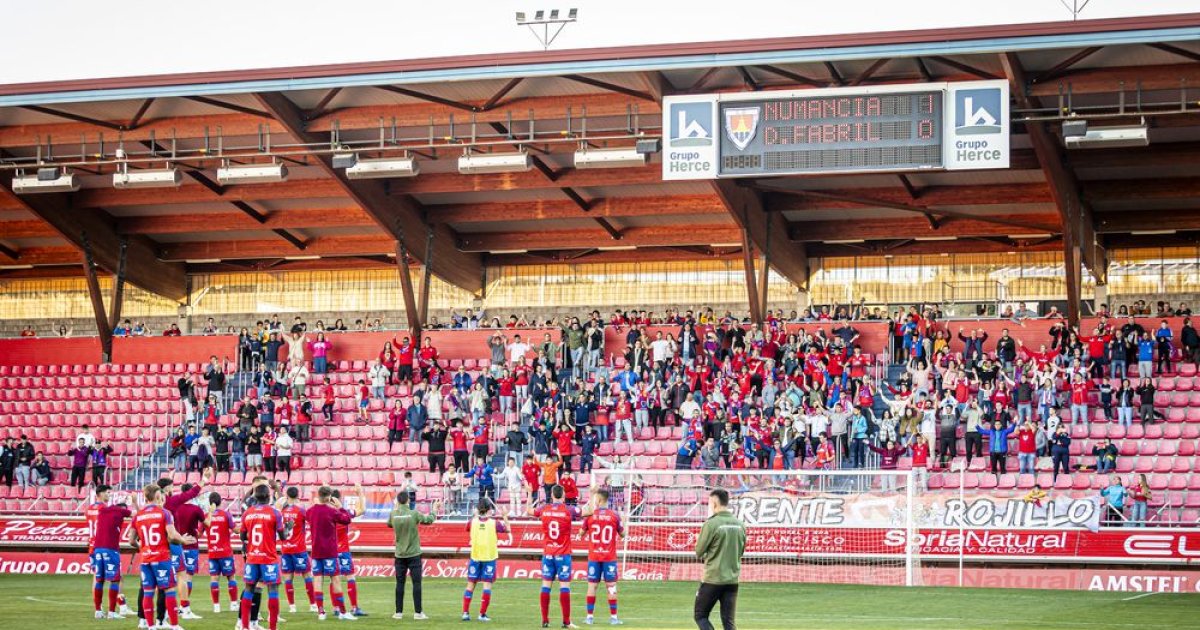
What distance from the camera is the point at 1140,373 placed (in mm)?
34062

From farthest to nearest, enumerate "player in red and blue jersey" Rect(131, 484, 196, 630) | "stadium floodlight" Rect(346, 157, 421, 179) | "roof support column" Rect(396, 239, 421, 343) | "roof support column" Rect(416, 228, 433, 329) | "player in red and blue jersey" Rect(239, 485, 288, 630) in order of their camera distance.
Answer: "roof support column" Rect(416, 228, 433, 329) → "roof support column" Rect(396, 239, 421, 343) → "stadium floodlight" Rect(346, 157, 421, 179) → "player in red and blue jersey" Rect(131, 484, 196, 630) → "player in red and blue jersey" Rect(239, 485, 288, 630)

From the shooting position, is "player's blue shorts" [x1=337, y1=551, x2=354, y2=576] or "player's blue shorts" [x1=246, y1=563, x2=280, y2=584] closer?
"player's blue shorts" [x1=246, y1=563, x2=280, y2=584]

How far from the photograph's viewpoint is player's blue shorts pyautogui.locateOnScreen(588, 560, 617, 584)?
20094 millimetres

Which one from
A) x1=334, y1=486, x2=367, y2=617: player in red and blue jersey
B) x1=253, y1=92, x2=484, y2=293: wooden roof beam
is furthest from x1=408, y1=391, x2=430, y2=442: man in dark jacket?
x1=334, y1=486, x2=367, y2=617: player in red and blue jersey

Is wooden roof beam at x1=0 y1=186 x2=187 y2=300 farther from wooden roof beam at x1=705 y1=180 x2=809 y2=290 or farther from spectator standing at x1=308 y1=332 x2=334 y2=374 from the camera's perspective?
wooden roof beam at x1=705 y1=180 x2=809 y2=290

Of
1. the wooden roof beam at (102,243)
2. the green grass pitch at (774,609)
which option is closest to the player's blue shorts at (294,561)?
the green grass pitch at (774,609)

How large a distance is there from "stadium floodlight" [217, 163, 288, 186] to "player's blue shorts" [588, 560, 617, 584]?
52.2 feet

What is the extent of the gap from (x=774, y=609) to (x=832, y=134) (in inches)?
391

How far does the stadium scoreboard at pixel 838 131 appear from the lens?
27.9 meters

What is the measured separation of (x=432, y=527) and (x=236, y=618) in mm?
11238

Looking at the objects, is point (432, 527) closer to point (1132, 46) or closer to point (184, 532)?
point (184, 532)

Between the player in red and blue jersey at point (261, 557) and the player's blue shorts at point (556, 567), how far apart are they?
3667 millimetres

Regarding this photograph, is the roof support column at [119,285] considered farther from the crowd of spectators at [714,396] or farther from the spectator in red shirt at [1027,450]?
the spectator in red shirt at [1027,450]

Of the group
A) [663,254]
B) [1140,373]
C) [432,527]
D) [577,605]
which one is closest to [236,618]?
[577,605]
